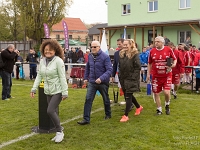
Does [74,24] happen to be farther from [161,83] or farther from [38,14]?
[161,83]

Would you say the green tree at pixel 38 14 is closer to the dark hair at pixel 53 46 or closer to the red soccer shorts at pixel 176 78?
the red soccer shorts at pixel 176 78

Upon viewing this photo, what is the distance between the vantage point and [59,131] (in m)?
5.57

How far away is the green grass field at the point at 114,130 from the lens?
17.3 ft

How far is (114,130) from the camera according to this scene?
6.15 metres

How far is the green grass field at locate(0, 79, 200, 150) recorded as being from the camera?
17.3ft

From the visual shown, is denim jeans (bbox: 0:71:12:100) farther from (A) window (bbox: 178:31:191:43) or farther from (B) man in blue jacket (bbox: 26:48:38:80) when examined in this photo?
(A) window (bbox: 178:31:191:43)

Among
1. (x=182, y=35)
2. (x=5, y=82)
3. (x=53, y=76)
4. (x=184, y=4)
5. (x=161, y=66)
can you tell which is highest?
(x=184, y=4)

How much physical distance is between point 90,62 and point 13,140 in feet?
7.85

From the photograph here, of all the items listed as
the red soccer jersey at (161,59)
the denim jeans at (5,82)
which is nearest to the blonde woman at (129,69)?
the red soccer jersey at (161,59)

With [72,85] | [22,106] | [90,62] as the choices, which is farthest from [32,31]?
[90,62]

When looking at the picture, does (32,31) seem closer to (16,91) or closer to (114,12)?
(114,12)

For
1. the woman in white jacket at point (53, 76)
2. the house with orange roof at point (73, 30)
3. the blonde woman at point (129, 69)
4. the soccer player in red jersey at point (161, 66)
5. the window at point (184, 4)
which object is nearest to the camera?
the woman in white jacket at point (53, 76)

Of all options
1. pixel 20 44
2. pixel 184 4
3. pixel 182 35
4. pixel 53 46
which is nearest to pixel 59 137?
pixel 53 46

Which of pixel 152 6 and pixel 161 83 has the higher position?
pixel 152 6
